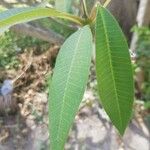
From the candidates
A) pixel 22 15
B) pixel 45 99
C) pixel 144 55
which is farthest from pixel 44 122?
pixel 22 15

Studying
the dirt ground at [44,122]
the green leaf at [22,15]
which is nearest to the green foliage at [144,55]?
the dirt ground at [44,122]

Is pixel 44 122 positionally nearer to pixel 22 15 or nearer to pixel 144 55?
pixel 144 55

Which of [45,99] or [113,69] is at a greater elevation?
[113,69]

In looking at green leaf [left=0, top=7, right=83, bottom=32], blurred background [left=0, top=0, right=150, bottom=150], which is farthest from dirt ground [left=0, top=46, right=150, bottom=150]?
green leaf [left=0, top=7, right=83, bottom=32]

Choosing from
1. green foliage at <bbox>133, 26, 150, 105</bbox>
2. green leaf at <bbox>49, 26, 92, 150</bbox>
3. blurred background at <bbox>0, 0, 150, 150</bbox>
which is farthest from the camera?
blurred background at <bbox>0, 0, 150, 150</bbox>

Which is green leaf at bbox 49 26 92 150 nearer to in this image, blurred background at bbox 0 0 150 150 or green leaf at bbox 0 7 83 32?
green leaf at bbox 0 7 83 32

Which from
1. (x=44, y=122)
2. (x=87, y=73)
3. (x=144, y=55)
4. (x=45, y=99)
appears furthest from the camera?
(x=45, y=99)

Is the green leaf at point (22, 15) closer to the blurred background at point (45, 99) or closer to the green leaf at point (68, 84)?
the green leaf at point (68, 84)

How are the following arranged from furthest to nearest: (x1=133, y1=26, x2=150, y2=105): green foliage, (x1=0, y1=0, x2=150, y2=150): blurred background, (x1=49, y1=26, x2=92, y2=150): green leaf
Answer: (x1=0, y1=0, x2=150, y2=150): blurred background
(x1=133, y1=26, x2=150, y2=105): green foliage
(x1=49, y1=26, x2=92, y2=150): green leaf
